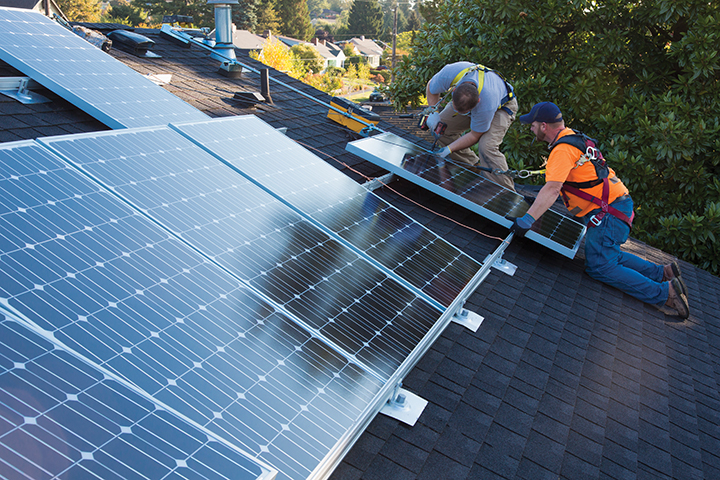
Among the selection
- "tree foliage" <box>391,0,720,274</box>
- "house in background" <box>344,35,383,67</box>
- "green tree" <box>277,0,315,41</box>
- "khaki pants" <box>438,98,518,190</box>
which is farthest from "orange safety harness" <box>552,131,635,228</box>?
"house in background" <box>344,35,383,67</box>

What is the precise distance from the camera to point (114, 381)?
6.76 ft

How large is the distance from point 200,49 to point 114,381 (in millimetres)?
11512

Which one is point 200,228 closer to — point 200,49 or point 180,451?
Result: point 180,451

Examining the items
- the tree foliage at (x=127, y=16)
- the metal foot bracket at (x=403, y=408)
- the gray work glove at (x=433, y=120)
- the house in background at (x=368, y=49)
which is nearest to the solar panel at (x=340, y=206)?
the metal foot bracket at (x=403, y=408)

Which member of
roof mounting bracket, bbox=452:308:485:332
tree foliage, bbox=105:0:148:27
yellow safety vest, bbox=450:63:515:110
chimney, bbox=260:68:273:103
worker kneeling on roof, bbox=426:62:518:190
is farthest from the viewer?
tree foliage, bbox=105:0:148:27

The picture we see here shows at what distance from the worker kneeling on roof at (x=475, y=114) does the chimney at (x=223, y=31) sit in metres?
6.00

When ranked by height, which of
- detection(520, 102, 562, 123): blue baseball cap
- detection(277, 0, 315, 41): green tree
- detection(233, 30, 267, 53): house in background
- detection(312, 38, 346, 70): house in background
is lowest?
detection(312, 38, 346, 70): house in background

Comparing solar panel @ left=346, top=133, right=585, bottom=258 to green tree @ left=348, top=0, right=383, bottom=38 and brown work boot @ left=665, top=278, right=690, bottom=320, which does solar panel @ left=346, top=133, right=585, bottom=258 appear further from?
green tree @ left=348, top=0, right=383, bottom=38

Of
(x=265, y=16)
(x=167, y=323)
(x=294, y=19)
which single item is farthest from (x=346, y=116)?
(x=294, y=19)

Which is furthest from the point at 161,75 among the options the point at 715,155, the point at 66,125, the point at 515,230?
the point at 715,155

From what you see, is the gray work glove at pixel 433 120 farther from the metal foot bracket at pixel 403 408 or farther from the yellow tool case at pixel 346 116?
the metal foot bracket at pixel 403 408

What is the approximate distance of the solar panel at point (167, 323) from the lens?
230 cm

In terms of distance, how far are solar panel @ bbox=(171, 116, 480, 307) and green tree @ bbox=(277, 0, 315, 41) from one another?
94921 millimetres

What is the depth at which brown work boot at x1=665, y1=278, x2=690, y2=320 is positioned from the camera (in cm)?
582
